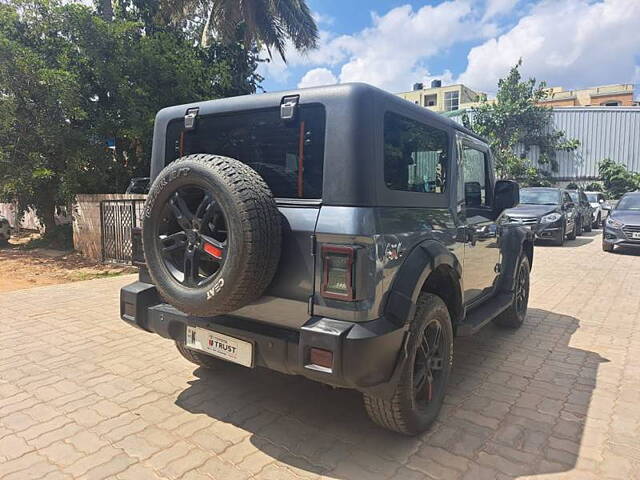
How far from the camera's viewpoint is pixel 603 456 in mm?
2586

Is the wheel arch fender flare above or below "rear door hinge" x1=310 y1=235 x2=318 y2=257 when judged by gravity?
below

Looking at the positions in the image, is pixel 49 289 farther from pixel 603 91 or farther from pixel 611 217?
pixel 603 91

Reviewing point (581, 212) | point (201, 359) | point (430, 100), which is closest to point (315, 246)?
point (201, 359)

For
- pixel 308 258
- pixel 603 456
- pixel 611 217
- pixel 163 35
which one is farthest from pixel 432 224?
pixel 163 35

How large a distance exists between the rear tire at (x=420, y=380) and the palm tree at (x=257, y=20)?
1624 cm

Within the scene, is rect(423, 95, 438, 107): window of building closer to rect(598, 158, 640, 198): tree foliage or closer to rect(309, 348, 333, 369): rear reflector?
rect(598, 158, 640, 198): tree foliage

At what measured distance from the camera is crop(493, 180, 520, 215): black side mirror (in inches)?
160

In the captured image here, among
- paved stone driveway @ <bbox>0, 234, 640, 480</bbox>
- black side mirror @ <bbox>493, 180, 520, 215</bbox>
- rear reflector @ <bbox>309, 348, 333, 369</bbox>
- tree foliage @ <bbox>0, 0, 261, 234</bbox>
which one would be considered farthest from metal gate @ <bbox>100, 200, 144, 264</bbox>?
rear reflector @ <bbox>309, 348, 333, 369</bbox>

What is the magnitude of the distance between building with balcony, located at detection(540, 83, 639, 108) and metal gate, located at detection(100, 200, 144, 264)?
47.9 metres

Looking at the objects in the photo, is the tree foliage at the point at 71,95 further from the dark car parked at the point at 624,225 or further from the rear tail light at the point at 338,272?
the dark car parked at the point at 624,225

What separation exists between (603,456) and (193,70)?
13.4 m

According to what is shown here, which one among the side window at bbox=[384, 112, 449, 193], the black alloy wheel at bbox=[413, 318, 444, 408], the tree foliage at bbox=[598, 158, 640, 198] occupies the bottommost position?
the black alloy wheel at bbox=[413, 318, 444, 408]

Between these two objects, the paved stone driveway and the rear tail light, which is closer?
the rear tail light

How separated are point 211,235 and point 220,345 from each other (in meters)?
0.71
